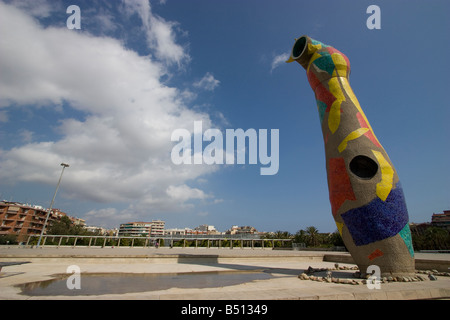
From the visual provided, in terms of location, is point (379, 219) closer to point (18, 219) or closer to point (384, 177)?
point (384, 177)

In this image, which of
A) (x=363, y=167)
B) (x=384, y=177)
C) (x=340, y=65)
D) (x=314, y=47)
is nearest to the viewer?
(x=384, y=177)

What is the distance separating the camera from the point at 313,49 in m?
11.6

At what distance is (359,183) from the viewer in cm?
860

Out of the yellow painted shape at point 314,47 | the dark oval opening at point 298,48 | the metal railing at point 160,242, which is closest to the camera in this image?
the yellow painted shape at point 314,47

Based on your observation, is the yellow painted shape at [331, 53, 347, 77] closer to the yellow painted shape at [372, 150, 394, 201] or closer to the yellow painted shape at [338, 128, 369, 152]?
the yellow painted shape at [338, 128, 369, 152]

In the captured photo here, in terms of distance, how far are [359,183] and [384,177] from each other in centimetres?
91

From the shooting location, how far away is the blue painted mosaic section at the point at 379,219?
8.09 meters

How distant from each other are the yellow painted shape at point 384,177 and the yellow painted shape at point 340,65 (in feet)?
13.7

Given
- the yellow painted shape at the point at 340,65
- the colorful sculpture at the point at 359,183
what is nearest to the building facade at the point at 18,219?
the colorful sculpture at the point at 359,183

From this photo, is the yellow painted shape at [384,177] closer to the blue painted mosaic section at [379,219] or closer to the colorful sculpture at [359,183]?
the colorful sculpture at [359,183]

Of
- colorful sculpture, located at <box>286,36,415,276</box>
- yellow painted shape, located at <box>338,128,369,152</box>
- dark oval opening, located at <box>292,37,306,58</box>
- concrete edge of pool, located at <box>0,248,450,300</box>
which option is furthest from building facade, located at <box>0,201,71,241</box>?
yellow painted shape, located at <box>338,128,369,152</box>

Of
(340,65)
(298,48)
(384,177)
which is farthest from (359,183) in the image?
(298,48)
